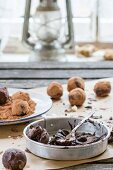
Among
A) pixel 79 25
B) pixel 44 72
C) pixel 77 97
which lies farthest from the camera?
pixel 79 25

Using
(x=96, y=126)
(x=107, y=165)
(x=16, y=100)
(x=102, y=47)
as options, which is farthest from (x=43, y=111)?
(x=102, y=47)

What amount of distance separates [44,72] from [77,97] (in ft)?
1.41

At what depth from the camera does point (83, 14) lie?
9.48ft

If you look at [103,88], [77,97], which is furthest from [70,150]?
[103,88]

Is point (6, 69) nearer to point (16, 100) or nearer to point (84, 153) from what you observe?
point (16, 100)

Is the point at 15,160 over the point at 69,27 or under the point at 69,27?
under

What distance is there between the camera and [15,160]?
89 cm

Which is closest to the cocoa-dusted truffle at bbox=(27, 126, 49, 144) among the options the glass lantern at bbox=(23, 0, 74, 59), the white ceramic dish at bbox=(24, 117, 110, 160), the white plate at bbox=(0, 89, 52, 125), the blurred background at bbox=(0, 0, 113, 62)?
the white ceramic dish at bbox=(24, 117, 110, 160)

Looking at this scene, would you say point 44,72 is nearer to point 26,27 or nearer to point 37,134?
point 26,27

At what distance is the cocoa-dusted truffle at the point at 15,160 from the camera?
2.90 feet

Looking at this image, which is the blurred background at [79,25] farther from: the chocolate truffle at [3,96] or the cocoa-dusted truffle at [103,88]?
the chocolate truffle at [3,96]

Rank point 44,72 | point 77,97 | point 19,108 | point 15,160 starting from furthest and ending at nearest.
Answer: point 44,72, point 77,97, point 19,108, point 15,160

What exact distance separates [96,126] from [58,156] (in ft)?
0.45

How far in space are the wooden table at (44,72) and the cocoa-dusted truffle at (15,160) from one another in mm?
624
